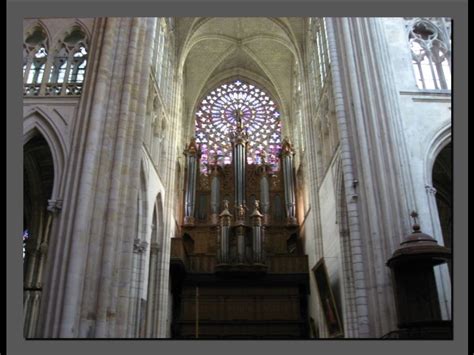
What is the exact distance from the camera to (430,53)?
49.8 feet

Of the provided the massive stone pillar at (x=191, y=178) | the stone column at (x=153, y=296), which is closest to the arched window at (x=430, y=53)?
the stone column at (x=153, y=296)

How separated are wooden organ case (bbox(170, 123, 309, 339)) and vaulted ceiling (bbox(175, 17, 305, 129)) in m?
6.40

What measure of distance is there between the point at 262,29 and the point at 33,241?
15899mm

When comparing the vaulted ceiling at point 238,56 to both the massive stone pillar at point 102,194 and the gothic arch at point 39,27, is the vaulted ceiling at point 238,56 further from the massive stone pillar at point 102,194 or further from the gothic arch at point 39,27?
the massive stone pillar at point 102,194

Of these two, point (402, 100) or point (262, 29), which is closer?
point (402, 100)

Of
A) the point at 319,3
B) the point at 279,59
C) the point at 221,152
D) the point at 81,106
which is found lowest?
the point at 319,3

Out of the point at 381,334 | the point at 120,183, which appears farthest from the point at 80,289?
the point at 381,334

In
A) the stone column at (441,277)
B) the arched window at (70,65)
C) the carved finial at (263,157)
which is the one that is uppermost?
the carved finial at (263,157)

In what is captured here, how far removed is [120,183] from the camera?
42.1 ft

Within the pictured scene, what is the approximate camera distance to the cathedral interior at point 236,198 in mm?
11602

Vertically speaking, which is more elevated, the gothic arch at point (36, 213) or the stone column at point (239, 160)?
the stone column at point (239, 160)

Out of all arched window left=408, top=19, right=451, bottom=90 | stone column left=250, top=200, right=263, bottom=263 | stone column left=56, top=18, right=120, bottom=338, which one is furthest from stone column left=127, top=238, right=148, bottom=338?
arched window left=408, top=19, right=451, bottom=90

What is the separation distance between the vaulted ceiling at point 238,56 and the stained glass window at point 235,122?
61 cm

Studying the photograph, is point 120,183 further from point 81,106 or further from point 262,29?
point 262,29
